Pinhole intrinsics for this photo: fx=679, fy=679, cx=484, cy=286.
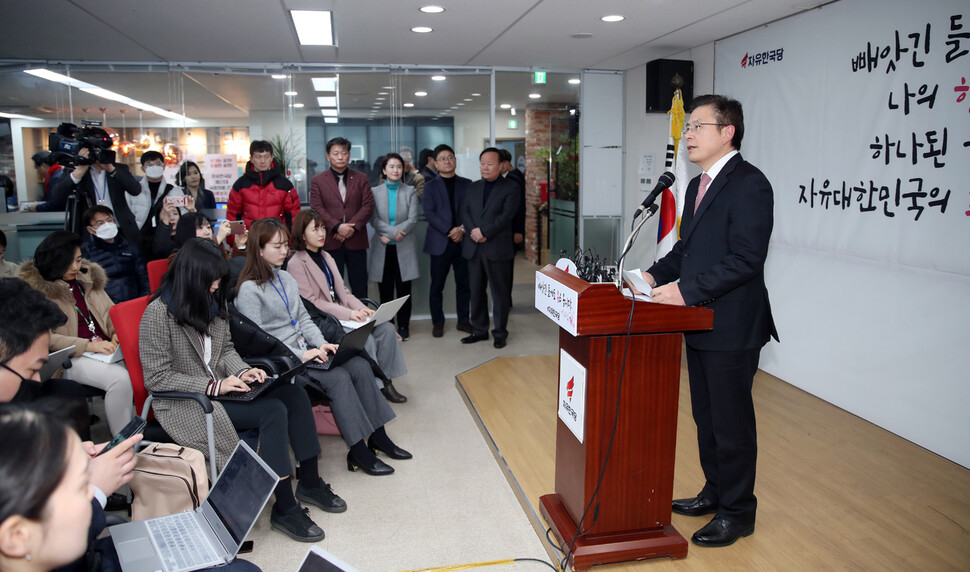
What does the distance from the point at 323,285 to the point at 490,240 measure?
214 centimetres

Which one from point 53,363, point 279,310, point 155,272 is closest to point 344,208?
point 155,272

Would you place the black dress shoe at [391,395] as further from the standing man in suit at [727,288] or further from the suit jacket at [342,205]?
the standing man in suit at [727,288]

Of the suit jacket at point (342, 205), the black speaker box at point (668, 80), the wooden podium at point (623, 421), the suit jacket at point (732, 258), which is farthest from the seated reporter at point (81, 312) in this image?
the black speaker box at point (668, 80)

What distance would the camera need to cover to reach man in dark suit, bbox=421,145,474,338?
648 cm

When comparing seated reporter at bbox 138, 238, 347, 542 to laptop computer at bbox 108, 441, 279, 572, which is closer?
laptop computer at bbox 108, 441, 279, 572

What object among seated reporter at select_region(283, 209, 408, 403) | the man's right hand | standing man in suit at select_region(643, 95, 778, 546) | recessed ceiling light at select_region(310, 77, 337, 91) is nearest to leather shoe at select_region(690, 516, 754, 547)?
standing man in suit at select_region(643, 95, 778, 546)

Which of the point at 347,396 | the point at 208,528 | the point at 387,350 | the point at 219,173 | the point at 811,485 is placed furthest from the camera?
the point at 219,173

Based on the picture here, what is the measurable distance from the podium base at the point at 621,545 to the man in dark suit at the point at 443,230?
404 cm

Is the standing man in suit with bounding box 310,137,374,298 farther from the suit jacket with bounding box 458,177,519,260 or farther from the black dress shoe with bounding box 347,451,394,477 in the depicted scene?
the black dress shoe with bounding box 347,451,394,477

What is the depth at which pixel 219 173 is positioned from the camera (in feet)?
22.2

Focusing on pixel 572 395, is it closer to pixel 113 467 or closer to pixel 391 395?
pixel 113 467

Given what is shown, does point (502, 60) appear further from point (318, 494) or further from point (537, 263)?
point (318, 494)

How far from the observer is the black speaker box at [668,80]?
610 cm

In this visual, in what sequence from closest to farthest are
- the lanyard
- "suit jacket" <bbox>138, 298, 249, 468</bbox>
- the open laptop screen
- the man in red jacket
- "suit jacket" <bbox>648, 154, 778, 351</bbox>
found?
the open laptop screen
"suit jacket" <bbox>648, 154, 778, 351</bbox>
"suit jacket" <bbox>138, 298, 249, 468</bbox>
the lanyard
the man in red jacket
